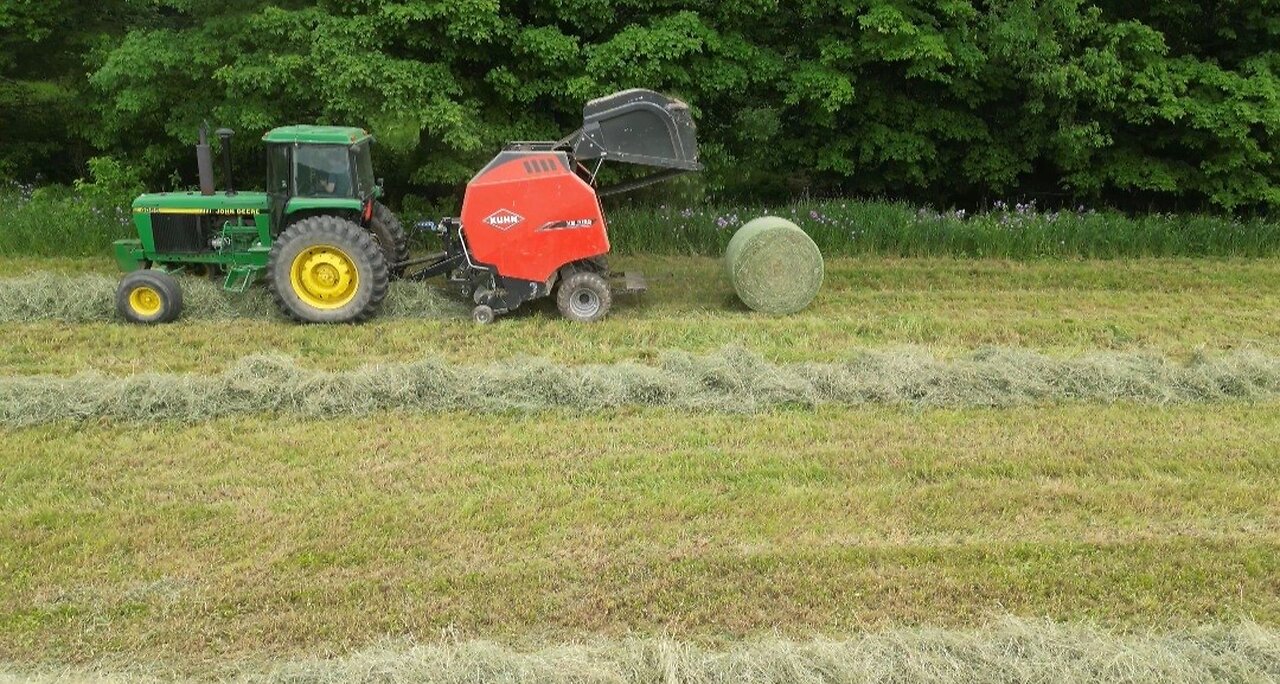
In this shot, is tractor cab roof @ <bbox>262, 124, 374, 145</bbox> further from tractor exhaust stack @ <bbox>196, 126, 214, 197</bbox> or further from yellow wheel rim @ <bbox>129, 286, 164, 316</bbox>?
yellow wheel rim @ <bbox>129, 286, 164, 316</bbox>

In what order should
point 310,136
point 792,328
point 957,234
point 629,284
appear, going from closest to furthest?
point 792,328 → point 310,136 → point 629,284 → point 957,234

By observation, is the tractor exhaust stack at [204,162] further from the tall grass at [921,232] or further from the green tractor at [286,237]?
the tall grass at [921,232]

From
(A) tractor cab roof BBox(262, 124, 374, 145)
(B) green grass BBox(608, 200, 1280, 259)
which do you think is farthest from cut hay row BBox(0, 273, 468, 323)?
(B) green grass BBox(608, 200, 1280, 259)

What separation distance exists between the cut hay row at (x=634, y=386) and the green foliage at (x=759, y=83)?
159 inches

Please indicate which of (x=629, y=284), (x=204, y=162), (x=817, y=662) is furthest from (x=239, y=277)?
(x=817, y=662)

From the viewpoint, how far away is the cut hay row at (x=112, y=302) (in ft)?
29.5

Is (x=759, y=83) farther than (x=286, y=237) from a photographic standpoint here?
Yes

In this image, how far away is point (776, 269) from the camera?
30.8ft

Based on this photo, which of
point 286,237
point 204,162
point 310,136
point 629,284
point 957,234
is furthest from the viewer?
point 957,234

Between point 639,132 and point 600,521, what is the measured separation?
14.3ft

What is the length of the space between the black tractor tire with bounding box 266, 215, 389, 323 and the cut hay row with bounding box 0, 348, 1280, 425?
132 cm

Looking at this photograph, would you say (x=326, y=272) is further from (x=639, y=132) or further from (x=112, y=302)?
(x=639, y=132)

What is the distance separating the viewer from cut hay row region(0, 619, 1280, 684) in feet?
13.7

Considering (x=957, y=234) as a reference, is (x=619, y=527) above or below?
below
